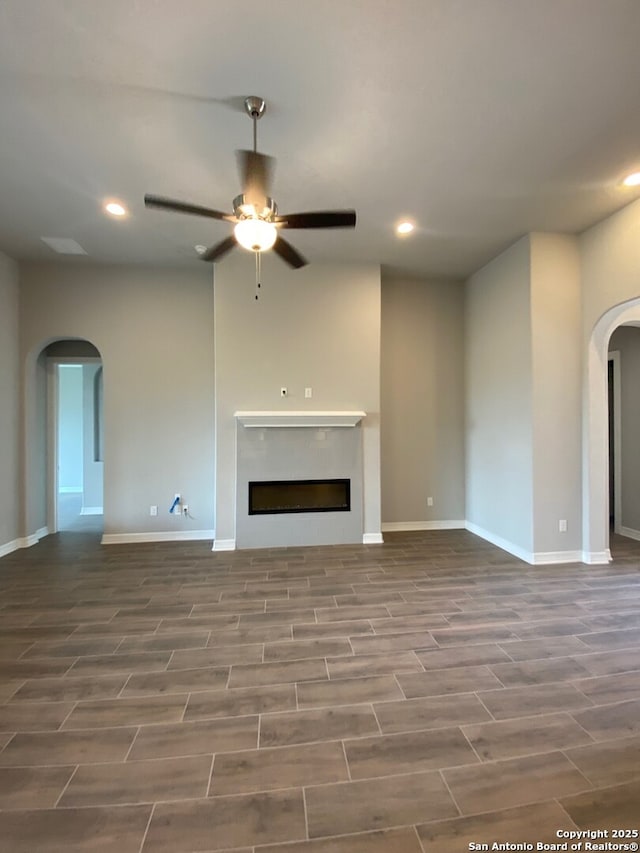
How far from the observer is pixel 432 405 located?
16.9 feet

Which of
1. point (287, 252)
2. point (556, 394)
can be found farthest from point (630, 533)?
point (287, 252)

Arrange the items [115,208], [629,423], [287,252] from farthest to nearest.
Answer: [629,423], [115,208], [287,252]

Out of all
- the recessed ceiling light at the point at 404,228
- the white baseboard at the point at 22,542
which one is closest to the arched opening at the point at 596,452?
the recessed ceiling light at the point at 404,228

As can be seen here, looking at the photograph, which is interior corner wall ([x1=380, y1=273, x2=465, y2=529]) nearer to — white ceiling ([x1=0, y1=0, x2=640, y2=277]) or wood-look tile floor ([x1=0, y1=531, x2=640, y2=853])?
white ceiling ([x1=0, y1=0, x2=640, y2=277])

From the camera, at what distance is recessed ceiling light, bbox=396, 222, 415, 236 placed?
363 cm

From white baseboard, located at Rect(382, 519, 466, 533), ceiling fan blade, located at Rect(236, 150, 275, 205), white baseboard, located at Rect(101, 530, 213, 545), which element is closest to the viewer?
ceiling fan blade, located at Rect(236, 150, 275, 205)

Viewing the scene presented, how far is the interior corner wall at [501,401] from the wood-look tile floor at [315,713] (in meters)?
1.04

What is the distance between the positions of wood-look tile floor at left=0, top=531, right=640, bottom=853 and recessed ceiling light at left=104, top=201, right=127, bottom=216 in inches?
131

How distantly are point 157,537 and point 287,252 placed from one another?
12.2 feet

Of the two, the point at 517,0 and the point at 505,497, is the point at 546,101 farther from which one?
the point at 505,497

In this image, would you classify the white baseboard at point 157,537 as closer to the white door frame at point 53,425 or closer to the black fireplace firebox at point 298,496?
the black fireplace firebox at point 298,496

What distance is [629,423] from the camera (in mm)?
4793

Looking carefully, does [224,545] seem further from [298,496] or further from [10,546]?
[10,546]

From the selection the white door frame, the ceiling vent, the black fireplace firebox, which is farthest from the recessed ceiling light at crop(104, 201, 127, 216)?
the black fireplace firebox
